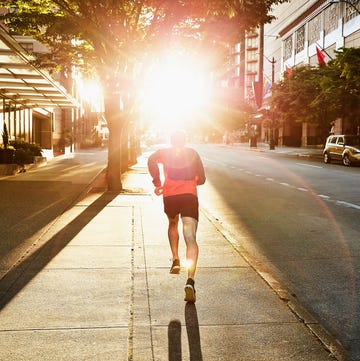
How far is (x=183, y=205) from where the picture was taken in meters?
5.98

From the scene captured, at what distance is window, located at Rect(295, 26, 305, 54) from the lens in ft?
231

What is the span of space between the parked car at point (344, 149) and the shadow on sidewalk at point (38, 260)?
72.6ft

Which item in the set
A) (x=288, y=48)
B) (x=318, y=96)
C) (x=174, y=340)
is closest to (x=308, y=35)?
(x=288, y=48)

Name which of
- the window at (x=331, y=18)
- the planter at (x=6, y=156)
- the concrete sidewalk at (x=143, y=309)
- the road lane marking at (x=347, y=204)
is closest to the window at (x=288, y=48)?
the window at (x=331, y=18)

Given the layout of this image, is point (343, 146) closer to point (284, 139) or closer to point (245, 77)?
point (284, 139)

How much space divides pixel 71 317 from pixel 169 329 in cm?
91

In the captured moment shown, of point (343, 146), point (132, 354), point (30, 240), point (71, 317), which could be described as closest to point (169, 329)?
point (132, 354)

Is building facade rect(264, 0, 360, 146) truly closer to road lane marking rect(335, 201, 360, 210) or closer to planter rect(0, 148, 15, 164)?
planter rect(0, 148, 15, 164)

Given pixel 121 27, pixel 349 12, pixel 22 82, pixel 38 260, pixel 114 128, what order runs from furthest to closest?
pixel 349 12, pixel 22 82, pixel 114 128, pixel 121 27, pixel 38 260

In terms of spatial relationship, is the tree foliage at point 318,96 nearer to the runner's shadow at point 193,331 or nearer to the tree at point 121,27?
the tree at point 121,27

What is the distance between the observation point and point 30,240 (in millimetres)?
8586

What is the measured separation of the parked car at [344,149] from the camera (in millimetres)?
30609

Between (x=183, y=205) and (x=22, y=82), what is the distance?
19.3 meters

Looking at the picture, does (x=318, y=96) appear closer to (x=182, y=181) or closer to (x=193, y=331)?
(x=182, y=181)
